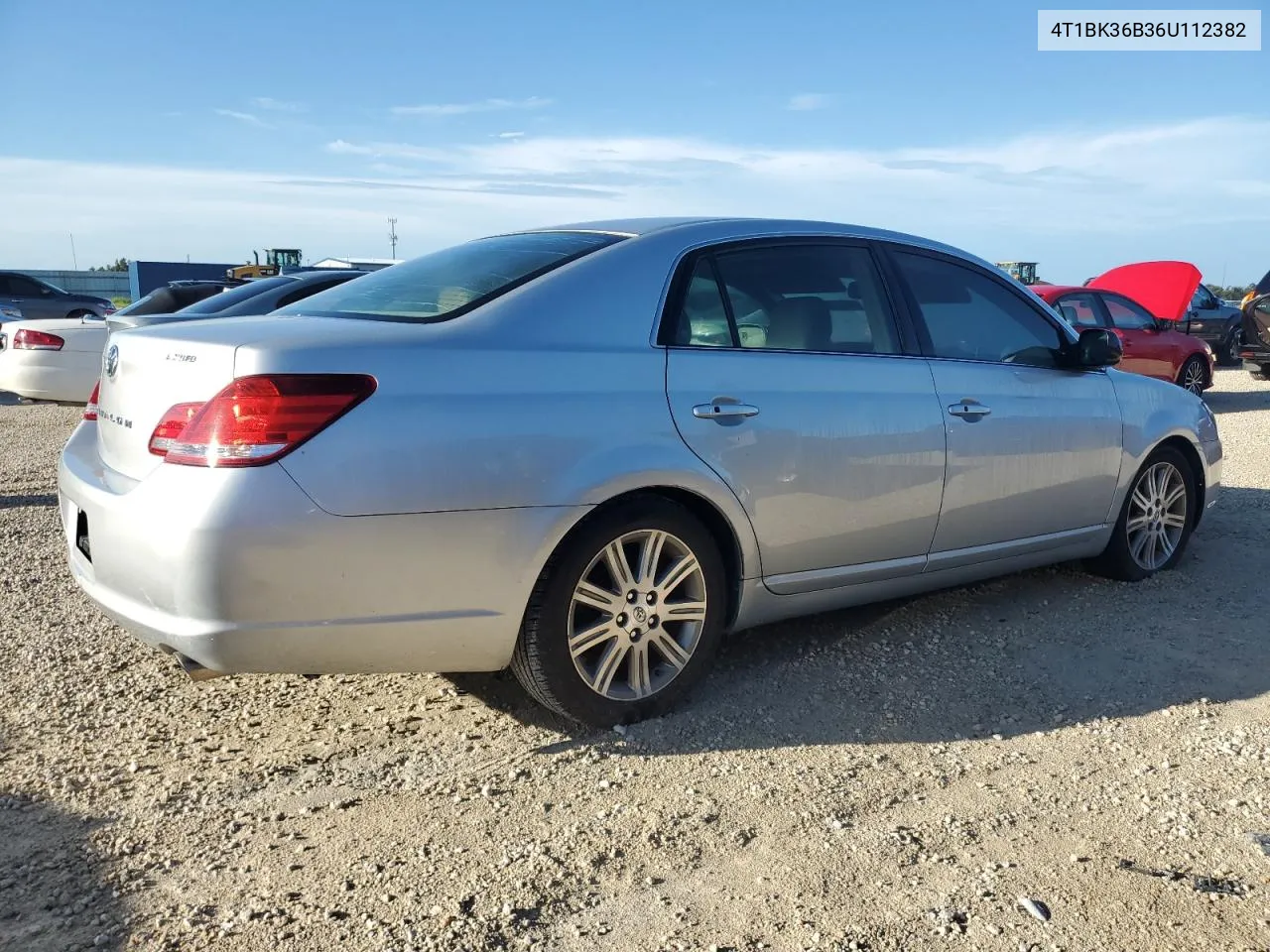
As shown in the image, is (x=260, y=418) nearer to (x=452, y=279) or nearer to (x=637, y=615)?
(x=452, y=279)

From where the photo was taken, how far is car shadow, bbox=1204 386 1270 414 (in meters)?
13.5

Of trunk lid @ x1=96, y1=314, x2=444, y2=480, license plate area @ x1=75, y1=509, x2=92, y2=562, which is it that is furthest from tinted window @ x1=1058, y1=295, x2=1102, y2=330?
license plate area @ x1=75, y1=509, x2=92, y2=562

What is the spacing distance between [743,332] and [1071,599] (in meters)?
2.21

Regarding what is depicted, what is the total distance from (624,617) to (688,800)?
2.01 ft

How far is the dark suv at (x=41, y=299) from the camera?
19.2m

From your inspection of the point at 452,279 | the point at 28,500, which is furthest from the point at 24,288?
the point at 452,279

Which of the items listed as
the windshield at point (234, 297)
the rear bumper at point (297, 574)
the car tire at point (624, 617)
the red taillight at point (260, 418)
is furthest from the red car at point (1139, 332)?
the red taillight at point (260, 418)

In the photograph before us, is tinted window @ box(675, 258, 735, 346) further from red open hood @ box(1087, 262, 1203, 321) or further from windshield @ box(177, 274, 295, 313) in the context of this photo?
red open hood @ box(1087, 262, 1203, 321)

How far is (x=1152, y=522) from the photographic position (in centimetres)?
511

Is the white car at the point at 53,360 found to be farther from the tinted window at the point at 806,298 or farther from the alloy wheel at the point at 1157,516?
the alloy wheel at the point at 1157,516

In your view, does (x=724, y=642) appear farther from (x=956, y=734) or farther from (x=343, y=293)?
(x=343, y=293)

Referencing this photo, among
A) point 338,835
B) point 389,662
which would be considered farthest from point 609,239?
point 338,835

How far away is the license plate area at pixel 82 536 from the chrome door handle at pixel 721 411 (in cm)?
182

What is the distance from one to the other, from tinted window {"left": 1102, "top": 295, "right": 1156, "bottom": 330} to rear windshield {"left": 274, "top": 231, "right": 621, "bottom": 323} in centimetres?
1023
